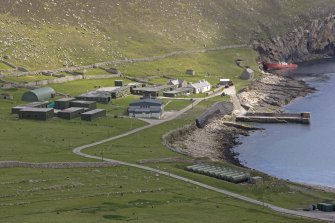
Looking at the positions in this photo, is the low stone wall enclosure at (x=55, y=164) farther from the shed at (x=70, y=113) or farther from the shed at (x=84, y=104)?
the shed at (x=84, y=104)

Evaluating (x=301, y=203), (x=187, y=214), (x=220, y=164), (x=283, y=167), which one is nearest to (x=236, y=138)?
(x=283, y=167)

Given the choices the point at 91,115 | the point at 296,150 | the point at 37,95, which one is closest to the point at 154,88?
the point at 37,95

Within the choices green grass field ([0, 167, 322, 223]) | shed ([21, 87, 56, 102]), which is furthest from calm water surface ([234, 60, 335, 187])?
shed ([21, 87, 56, 102])

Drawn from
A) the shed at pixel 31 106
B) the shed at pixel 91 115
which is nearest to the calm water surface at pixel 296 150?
the shed at pixel 91 115

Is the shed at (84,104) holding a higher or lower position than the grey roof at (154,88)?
lower

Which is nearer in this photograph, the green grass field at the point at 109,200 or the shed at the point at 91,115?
the green grass field at the point at 109,200
